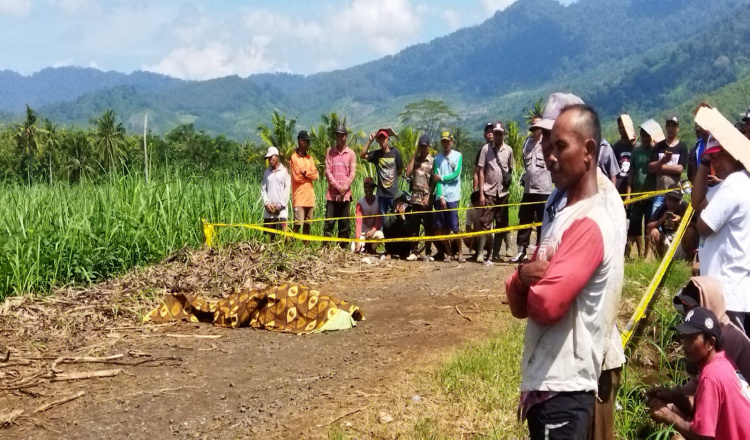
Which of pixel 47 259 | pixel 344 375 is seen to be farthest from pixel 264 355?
pixel 47 259

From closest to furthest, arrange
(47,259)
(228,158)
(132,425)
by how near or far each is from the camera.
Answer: (132,425) → (47,259) → (228,158)

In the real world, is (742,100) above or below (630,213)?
above

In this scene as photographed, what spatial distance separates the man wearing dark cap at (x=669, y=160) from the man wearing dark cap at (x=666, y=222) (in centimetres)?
14

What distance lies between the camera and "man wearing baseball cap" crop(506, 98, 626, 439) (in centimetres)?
208

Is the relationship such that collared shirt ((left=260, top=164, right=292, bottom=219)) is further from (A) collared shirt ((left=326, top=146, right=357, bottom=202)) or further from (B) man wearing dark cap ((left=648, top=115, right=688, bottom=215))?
(B) man wearing dark cap ((left=648, top=115, right=688, bottom=215))

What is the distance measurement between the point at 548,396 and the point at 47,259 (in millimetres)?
6223

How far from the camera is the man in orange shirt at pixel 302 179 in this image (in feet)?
30.7

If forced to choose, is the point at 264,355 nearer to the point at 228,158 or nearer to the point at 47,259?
the point at 47,259

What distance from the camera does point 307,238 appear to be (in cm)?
857

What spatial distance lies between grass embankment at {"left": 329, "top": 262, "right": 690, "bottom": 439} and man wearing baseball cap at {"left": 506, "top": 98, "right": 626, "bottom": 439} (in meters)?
1.75

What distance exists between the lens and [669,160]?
24.7 ft

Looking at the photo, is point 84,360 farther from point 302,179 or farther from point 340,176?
point 340,176

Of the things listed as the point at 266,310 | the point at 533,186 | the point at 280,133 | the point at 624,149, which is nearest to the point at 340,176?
the point at 533,186

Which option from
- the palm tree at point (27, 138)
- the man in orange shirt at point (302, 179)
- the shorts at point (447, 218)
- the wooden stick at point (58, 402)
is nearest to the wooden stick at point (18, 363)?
the wooden stick at point (58, 402)
